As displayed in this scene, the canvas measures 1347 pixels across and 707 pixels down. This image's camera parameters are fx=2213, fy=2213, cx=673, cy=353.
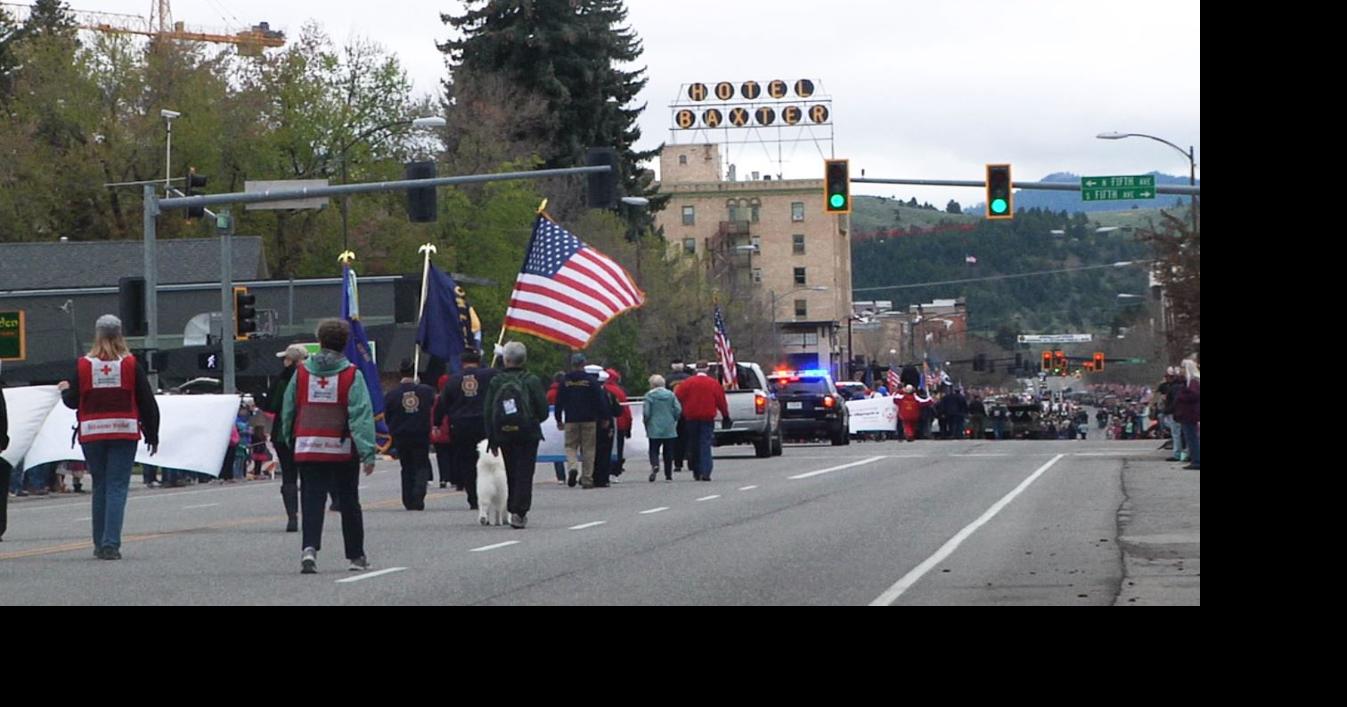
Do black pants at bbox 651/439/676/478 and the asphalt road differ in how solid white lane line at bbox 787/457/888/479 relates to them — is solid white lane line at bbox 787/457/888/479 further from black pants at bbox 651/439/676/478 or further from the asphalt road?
black pants at bbox 651/439/676/478

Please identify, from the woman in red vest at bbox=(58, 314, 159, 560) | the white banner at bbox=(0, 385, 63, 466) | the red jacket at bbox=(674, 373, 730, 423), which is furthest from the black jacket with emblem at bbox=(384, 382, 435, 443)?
the woman in red vest at bbox=(58, 314, 159, 560)

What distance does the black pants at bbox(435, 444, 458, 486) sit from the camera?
30119 millimetres

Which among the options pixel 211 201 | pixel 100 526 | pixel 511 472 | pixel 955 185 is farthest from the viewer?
pixel 955 185

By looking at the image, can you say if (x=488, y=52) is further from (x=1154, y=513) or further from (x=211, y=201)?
(x=1154, y=513)

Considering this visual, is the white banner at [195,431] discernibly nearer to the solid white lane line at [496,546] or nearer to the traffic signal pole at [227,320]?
the traffic signal pole at [227,320]

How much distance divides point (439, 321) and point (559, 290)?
199 centimetres

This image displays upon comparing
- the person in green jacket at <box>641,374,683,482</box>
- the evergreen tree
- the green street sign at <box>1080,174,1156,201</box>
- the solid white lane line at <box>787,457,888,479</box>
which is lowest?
the solid white lane line at <box>787,457,888,479</box>

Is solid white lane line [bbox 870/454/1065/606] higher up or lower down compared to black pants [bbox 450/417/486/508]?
lower down

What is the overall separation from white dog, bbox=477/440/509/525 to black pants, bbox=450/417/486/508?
304cm

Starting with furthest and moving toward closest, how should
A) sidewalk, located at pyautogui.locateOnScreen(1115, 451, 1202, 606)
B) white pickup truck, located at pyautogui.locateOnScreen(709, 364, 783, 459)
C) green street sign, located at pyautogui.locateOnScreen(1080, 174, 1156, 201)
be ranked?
white pickup truck, located at pyautogui.locateOnScreen(709, 364, 783, 459) < green street sign, located at pyautogui.locateOnScreen(1080, 174, 1156, 201) < sidewalk, located at pyautogui.locateOnScreen(1115, 451, 1202, 606)

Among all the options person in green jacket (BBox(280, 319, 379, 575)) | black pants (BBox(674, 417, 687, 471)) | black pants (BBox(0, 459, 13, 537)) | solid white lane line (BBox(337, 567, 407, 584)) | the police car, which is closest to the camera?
solid white lane line (BBox(337, 567, 407, 584))
